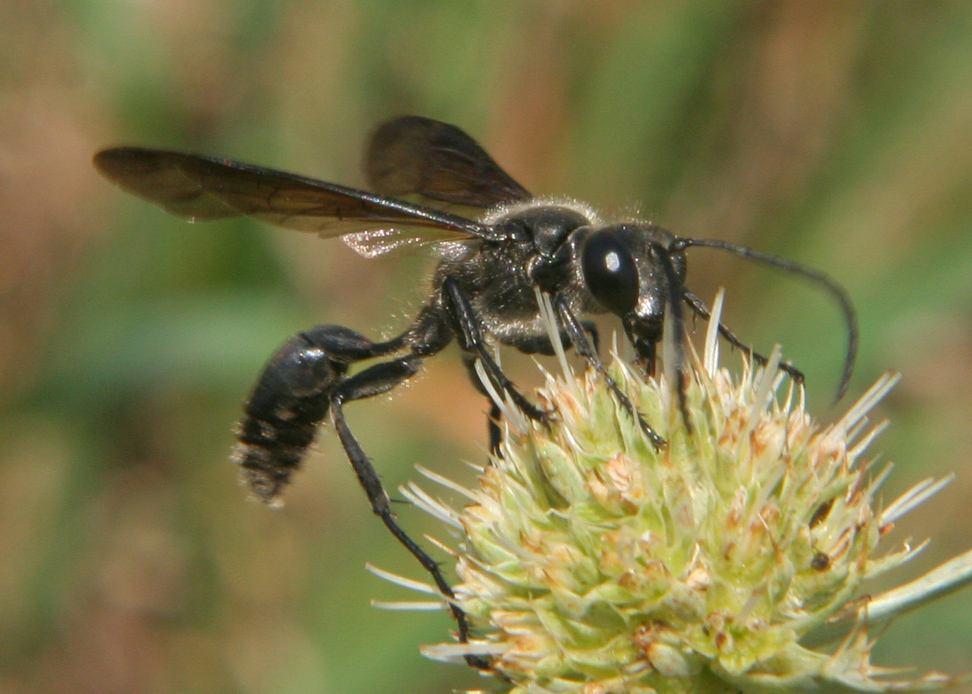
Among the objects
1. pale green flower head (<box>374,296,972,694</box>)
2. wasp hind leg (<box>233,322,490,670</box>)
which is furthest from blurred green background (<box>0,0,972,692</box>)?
pale green flower head (<box>374,296,972,694</box>)

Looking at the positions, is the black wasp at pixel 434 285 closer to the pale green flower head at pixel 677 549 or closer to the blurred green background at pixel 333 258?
the pale green flower head at pixel 677 549

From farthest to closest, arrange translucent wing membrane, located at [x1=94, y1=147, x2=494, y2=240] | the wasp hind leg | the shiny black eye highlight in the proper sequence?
the wasp hind leg < translucent wing membrane, located at [x1=94, y1=147, x2=494, y2=240] < the shiny black eye highlight

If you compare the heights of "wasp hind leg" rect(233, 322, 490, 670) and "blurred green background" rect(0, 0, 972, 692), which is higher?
"blurred green background" rect(0, 0, 972, 692)

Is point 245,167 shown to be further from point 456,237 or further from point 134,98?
point 134,98

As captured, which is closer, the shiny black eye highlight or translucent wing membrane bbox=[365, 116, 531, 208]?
the shiny black eye highlight

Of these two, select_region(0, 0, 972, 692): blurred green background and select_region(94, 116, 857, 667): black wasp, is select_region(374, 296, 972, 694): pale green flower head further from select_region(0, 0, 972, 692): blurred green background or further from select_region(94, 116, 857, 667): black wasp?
select_region(0, 0, 972, 692): blurred green background

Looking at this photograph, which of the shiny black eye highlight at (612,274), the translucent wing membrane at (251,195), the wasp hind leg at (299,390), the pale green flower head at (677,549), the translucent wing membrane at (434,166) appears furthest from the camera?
the translucent wing membrane at (434,166)

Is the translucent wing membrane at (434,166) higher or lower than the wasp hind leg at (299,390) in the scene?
higher

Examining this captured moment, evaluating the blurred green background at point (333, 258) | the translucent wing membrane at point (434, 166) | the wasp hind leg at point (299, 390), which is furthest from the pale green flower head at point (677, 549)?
the blurred green background at point (333, 258)
